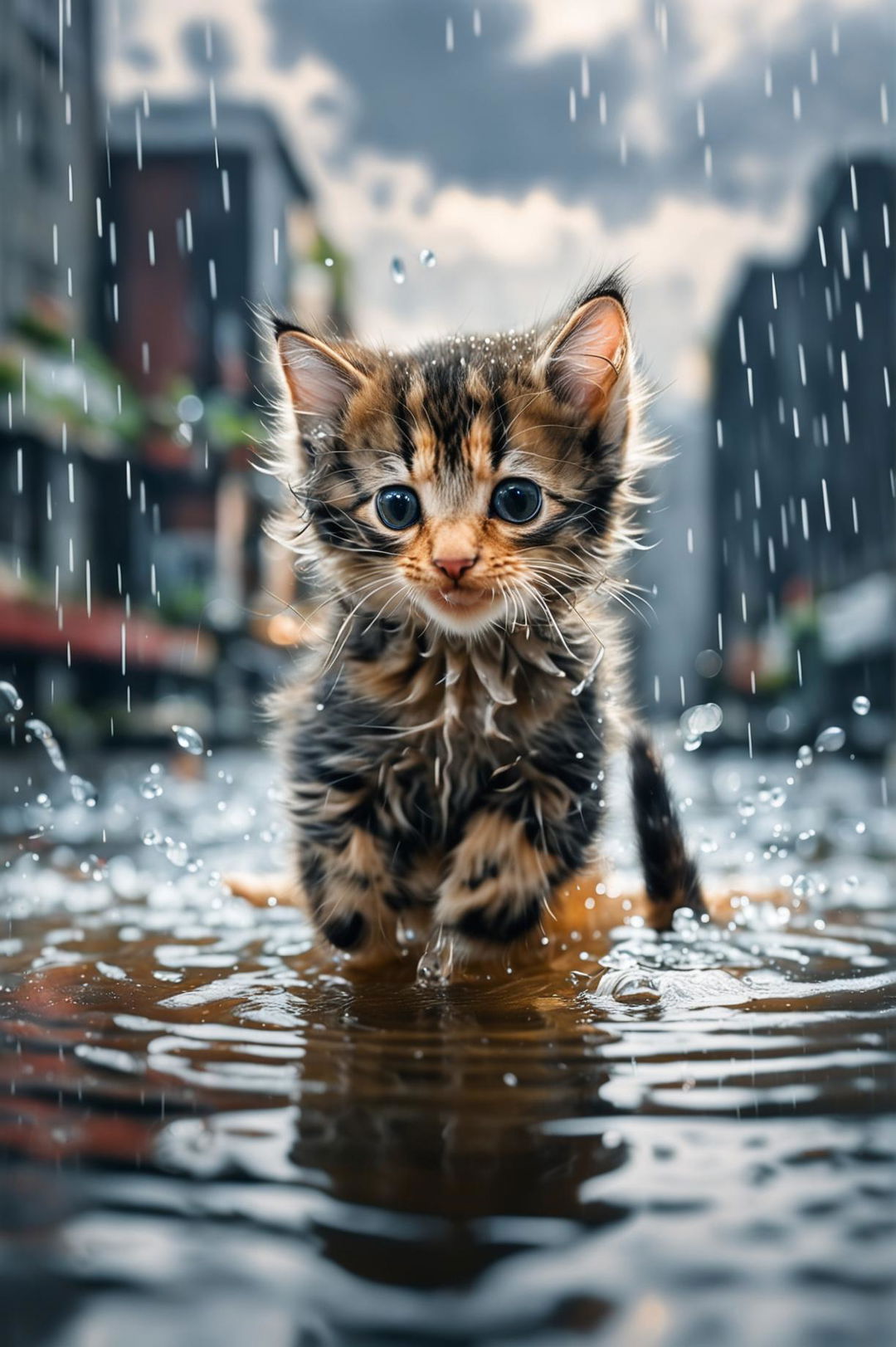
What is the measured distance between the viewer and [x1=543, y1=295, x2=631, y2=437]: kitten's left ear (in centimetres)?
181

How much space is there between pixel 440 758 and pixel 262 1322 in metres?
1.07

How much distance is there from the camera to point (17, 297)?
8961 mm

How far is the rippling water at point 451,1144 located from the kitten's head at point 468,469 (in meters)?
0.58

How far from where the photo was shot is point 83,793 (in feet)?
17.0

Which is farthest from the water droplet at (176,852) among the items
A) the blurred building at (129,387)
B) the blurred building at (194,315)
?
the blurred building at (194,315)

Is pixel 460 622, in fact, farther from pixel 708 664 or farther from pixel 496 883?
pixel 708 664

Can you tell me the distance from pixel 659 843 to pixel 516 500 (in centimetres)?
68

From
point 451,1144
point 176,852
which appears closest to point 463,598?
point 451,1144

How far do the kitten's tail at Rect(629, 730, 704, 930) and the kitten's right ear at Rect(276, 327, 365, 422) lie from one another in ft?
2.47

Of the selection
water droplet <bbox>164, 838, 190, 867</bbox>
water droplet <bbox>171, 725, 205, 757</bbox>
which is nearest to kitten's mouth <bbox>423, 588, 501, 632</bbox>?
water droplet <bbox>171, 725, 205, 757</bbox>

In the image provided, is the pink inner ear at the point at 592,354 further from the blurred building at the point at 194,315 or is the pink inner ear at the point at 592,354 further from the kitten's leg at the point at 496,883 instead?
the blurred building at the point at 194,315

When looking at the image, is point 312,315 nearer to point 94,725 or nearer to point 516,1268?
point 516,1268

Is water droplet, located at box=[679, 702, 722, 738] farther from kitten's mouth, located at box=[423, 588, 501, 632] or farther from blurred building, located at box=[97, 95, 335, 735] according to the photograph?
→ blurred building, located at box=[97, 95, 335, 735]

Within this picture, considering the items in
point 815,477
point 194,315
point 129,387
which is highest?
point 194,315
